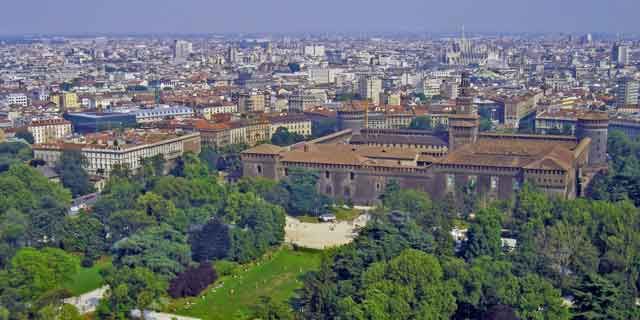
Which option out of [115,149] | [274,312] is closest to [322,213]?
[115,149]

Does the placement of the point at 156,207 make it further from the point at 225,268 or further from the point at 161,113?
the point at 161,113

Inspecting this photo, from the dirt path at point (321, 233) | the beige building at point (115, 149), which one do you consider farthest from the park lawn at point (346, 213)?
the beige building at point (115, 149)

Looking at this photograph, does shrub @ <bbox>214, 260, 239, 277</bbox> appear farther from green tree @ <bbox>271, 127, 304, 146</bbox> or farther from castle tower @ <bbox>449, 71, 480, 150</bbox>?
green tree @ <bbox>271, 127, 304, 146</bbox>

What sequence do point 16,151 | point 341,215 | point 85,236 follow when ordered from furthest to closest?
point 16,151 < point 341,215 < point 85,236

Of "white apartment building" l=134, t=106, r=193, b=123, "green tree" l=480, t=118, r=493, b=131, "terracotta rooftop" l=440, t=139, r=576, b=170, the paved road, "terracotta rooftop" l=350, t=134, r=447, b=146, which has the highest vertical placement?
"terracotta rooftop" l=440, t=139, r=576, b=170

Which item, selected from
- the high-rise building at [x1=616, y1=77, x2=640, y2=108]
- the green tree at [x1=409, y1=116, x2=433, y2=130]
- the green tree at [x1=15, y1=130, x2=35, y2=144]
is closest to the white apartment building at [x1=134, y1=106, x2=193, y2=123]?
the green tree at [x1=15, y1=130, x2=35, y2=144]

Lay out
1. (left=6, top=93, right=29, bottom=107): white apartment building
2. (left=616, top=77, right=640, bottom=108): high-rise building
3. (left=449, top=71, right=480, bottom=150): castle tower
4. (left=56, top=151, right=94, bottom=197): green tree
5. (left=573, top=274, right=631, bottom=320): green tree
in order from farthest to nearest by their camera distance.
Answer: (left=6, top=93, right=29, bottom=107): white apartment building < (left=616, top=77, right=640, bottom=108): high-rise building < (left=449, top=71, right=480, bottom=150): castle tower < (left=56, top=151, right=94, bottom=197): green tree < (left=573, top=274, right=631, bottom=320): green tree

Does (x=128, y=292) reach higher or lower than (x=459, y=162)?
lower
